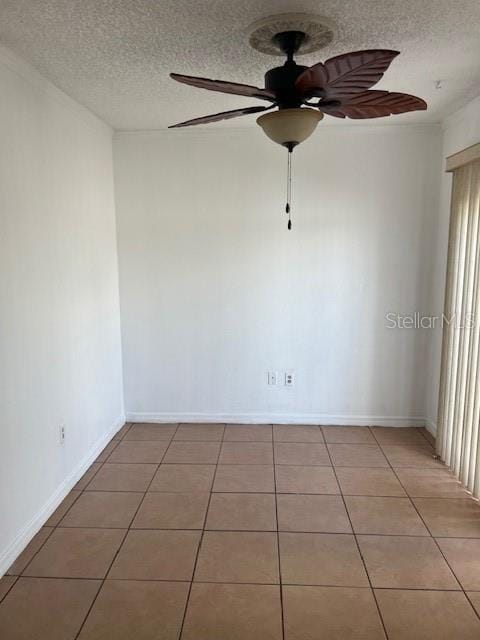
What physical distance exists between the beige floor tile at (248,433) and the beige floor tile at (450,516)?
1247 millimetres

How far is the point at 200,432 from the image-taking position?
3795 millimetres

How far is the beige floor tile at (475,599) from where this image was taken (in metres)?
1.96

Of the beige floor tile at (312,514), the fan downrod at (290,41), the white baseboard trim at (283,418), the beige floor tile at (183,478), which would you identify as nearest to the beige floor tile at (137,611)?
the beige floor tile at (312,514)

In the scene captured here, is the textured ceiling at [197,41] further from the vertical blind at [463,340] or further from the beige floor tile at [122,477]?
the beige floor tile at [122,477]

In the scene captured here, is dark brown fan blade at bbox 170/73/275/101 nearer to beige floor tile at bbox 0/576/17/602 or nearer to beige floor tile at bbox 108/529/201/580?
beige floor tile at bbox 108/529/201/580

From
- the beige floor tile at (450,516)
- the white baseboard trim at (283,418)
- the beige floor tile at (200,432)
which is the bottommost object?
the beige floor tile at (450,516)

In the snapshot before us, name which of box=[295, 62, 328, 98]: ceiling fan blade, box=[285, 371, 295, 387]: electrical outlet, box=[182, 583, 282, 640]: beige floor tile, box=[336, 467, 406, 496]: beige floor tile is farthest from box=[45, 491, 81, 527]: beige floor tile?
box=[295, 62, 328, 98]: ceiling fan blade

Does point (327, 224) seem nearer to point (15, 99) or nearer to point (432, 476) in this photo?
point (432, 476)

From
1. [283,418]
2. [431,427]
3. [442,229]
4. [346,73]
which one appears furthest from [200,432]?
[346,73]

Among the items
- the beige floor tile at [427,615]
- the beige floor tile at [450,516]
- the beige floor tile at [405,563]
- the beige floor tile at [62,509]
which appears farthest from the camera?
the beige floor tile at [62,509]

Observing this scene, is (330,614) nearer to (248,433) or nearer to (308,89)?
(248,433)

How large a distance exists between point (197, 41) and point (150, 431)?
276cm

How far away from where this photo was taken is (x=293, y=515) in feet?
8.62

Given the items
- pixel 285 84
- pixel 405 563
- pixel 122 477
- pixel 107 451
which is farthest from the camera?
pixel 107 451
